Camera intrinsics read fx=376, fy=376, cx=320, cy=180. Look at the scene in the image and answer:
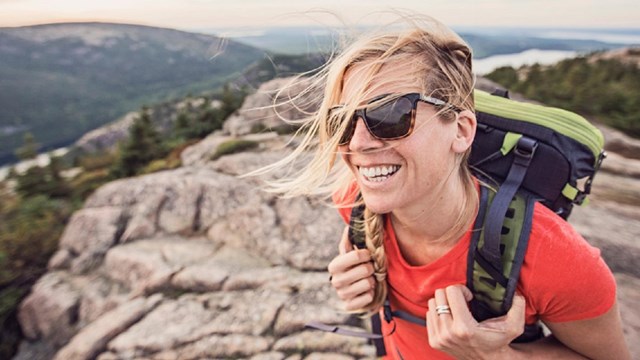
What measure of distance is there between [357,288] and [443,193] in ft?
2.39

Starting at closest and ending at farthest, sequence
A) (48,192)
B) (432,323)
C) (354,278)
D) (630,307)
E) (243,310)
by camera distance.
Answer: (432,323) → (354,278) → (630,307) → (243,310) → (48,192)

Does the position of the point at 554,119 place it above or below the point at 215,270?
above

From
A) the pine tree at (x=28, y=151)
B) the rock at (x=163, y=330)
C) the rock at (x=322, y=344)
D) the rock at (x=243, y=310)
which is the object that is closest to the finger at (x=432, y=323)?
the rock at (x=322, y=344)

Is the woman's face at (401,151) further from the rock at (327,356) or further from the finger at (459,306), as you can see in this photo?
the rock at (327,356)

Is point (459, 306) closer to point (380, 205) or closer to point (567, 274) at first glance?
point (567, 274)

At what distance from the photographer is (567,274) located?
1.54m

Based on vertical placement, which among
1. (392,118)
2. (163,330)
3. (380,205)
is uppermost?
(392,118)

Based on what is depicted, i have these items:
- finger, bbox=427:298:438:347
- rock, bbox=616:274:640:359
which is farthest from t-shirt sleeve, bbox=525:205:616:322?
rock, bbox=616:274:640:359

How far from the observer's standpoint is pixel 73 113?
134 m

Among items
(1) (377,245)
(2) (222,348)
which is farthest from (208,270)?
(1) (377,245)

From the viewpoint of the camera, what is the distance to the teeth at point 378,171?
1.70 m

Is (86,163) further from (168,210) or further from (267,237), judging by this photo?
(267,237)

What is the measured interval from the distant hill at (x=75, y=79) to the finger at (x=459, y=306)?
105419 mm

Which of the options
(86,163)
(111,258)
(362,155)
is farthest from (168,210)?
(86,163)
